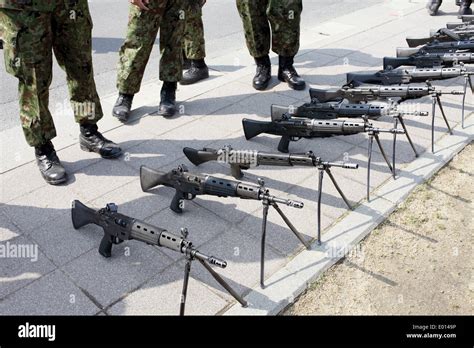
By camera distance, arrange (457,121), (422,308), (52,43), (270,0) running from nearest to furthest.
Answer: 1. (422,308)
2. (52,43)
3. (457,121)
4. (270,0)

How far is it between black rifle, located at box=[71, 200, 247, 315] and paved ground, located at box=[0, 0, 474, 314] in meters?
0.14

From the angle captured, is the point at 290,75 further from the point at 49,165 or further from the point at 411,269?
the point at 411,269

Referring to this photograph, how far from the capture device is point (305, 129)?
4.17 metres

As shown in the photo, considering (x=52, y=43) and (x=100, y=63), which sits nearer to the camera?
(x=52, y=43)

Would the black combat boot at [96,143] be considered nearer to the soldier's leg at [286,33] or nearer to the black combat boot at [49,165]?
the black combat boot at [49,165]

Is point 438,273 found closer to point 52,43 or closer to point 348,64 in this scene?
point 52,43

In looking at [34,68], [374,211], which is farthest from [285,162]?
[34,68]

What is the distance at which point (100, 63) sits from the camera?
7242mm

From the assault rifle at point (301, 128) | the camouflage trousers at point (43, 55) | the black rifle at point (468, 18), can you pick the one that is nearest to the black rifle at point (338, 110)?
the assault rifle at point (301, 128)

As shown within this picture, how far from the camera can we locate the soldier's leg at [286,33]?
18.3ft

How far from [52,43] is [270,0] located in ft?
9.19

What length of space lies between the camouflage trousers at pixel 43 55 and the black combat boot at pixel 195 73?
214cm

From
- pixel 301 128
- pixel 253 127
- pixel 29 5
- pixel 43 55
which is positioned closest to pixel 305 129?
pixel 301 128

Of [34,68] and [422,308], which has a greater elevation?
[34,68]
